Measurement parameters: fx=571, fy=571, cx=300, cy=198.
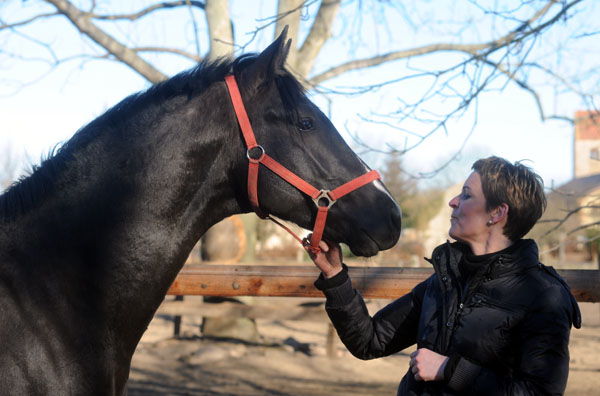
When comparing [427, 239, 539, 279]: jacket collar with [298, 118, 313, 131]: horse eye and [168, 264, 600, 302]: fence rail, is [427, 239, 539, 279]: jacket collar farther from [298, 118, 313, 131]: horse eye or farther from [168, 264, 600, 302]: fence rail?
[168, 264, 600, 302]: fence rail

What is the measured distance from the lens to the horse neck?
1833 mm

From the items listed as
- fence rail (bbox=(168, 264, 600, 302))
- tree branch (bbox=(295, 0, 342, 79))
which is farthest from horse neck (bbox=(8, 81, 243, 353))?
tree branch (bbox=(295, 0, 342, 79))

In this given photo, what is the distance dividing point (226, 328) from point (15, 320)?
6868 millimetres

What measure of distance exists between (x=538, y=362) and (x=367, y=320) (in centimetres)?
73

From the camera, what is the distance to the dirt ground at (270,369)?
5.98m

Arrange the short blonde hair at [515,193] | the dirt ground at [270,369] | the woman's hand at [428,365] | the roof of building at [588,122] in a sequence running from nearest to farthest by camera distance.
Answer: the woman's hand at [428,365] → the short blonde hair at [515,193] → the roof of building at [588,122] → the dirt ground at [270,369]

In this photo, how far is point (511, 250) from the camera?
1.90m

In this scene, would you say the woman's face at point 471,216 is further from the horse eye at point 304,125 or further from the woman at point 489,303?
the horse eye at point 304,125

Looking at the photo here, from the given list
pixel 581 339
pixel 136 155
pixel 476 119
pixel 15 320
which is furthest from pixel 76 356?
pixel 581 339

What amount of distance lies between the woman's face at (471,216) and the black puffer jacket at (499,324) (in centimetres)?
7

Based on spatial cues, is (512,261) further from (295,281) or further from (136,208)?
(295,281)

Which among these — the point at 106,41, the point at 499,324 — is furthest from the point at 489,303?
the point at 106,41

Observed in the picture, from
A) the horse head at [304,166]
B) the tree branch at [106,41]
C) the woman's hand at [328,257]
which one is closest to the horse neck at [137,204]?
the horse head at [304,166]

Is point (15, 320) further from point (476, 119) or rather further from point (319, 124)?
point (476, 119)
